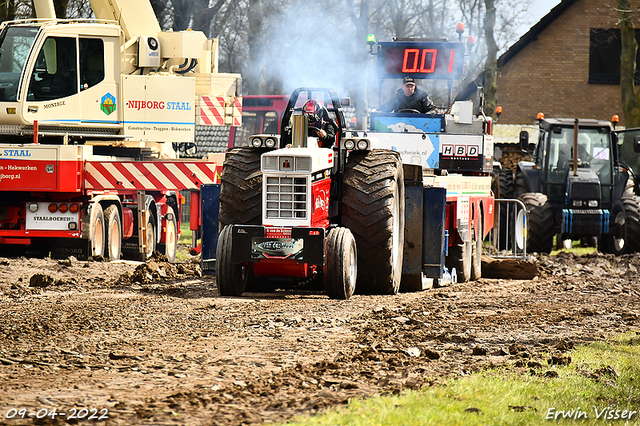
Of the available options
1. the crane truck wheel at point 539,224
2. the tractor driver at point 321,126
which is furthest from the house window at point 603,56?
the tractor driver at point 321,126

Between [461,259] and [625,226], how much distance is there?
6961 mm

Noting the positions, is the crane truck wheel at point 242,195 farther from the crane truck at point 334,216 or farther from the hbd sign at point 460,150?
the hbd sign at point 460,150

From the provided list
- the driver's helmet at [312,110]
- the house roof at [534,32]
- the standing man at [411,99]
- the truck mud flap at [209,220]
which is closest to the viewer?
the driver's helmet at [312,110]

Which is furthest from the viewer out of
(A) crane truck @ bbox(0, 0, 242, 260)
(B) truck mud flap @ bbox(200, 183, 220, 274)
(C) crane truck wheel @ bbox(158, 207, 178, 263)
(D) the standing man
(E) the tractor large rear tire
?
(E) the tractor large rear tire

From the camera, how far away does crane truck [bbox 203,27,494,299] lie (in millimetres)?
8914

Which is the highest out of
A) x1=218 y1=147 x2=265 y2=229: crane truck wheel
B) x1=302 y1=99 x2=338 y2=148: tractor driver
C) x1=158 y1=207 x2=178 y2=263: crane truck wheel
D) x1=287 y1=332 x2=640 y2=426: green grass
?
x1=302 y1=99 x2=338 y2=148: tractor driver

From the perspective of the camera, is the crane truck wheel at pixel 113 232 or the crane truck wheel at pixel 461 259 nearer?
the crane truck wheel at pixel 461 259

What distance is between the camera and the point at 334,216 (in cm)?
984

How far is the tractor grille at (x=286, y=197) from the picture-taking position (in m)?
8.96

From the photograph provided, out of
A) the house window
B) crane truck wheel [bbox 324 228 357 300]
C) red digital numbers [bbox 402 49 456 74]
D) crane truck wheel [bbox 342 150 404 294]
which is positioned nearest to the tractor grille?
crane truck wheel [bbox 324 228 357 300]

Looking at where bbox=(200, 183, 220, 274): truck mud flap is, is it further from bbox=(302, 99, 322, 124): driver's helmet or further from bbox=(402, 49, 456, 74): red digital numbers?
bbox=(402, 49, 456, 74): red digital numbers

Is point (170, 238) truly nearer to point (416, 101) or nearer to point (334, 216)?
point (416, 101)

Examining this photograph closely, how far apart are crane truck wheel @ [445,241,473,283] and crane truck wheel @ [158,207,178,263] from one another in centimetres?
611

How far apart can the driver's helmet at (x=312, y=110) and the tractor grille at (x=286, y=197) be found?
1.07 metres
